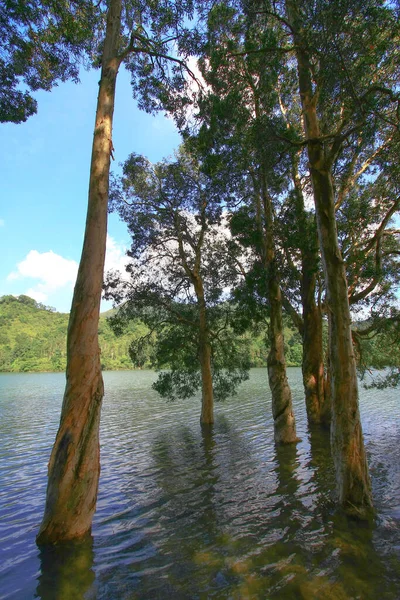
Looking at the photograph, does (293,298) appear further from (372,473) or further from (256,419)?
(372,473)

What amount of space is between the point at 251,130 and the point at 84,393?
757cm

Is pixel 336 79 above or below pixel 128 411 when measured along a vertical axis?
above

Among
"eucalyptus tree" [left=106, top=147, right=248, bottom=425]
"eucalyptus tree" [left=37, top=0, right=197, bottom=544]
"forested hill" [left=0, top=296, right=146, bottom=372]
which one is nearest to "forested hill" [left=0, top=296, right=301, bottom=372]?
"forested hill" [left=0, top=296, right=146, bottom=372]

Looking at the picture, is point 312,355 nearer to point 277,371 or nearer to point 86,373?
point 277,371

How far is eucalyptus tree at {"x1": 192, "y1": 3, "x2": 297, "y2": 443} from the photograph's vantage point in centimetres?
891

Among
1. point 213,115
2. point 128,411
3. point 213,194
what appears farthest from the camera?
point 128,411

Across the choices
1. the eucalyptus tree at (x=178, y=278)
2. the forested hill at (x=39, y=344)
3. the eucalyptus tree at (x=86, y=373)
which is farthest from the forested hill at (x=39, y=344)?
the eucalyptus tree at (x=86, y=373)

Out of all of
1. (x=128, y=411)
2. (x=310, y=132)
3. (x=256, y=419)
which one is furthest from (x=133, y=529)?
(x=128, y=411)

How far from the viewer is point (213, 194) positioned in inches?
570

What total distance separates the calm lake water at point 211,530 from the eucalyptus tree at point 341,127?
3.62 feet

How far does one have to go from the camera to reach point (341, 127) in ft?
22.6

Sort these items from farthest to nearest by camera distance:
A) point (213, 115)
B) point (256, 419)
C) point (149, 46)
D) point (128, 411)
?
1. point (128, 411)
2. point (256, 419)
3. point (213, 115)
4. point (149, 46)

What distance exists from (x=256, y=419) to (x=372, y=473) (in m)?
10.7

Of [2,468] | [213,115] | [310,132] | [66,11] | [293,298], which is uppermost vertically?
[66,11]
